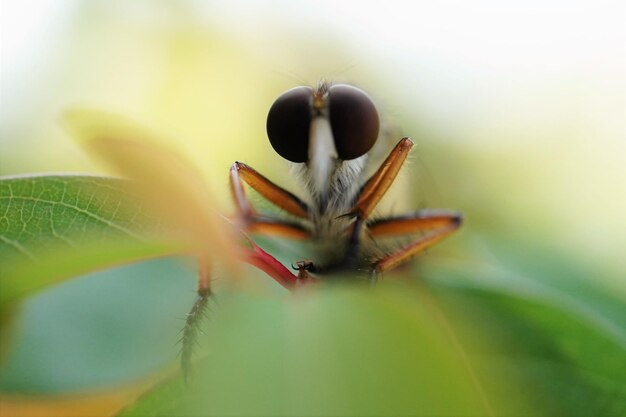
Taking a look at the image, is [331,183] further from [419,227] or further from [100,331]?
[100,331]

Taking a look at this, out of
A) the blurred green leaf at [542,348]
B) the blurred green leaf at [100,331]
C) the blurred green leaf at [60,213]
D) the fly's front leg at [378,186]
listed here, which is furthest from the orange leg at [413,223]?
the blurred green leaf at [60,213]

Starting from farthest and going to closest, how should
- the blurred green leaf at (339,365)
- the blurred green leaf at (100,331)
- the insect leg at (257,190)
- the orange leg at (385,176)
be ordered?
the insect leg at (257,190) → the orange leg at (385,176) → the blurred green leaf at (100,331) → the blurred green leaf at (339,365)

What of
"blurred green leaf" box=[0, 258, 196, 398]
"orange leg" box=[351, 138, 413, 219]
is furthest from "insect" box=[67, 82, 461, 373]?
"blurred green leaf" box=[0, 258, 196, 398]

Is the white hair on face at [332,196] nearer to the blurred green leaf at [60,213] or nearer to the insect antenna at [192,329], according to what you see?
the insect antenna at [192,329]

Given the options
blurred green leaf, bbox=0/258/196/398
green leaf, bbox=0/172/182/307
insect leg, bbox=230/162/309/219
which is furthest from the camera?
insect leg, bbox=230/162/309/219

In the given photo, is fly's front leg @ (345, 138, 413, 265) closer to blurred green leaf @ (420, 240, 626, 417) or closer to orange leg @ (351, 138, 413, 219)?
orange leg @ (351, 138, 413, 219)

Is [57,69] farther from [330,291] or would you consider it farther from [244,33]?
[330,291]
